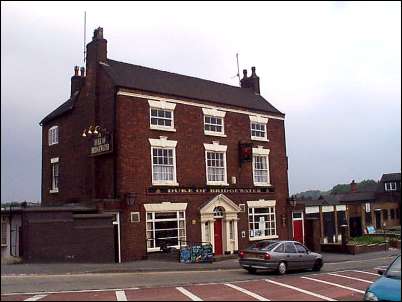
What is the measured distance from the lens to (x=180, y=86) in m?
30.0

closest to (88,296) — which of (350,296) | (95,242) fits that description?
(350,296)

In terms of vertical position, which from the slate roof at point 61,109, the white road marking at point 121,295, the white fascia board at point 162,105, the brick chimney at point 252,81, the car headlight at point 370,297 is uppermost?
the brick chimney at point 252,81

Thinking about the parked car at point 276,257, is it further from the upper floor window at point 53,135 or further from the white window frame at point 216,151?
the upper floor window at point 53,135

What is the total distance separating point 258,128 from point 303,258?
41.6ft

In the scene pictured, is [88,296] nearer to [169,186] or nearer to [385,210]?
[169,186]

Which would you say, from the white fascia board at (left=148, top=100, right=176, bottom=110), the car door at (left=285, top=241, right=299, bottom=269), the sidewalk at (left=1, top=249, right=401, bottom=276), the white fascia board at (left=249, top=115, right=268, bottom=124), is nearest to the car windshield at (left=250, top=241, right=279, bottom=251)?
the car door at (left=285, top=241, right=299, bottom=269)

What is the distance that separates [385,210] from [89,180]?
1721 inches

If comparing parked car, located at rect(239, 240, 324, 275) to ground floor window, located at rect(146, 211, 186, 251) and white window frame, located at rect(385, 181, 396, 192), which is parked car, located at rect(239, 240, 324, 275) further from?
white window frame, located at rect(385, 181, 396, 192)

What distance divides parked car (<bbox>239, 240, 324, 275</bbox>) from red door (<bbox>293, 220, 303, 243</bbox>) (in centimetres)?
1247

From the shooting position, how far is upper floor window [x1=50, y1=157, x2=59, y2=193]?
31.0 m

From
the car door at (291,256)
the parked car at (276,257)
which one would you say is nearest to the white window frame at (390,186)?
the parked car at (276,257)

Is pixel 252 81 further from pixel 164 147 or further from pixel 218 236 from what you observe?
pixel 218 236

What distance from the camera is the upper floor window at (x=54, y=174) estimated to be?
31.0m

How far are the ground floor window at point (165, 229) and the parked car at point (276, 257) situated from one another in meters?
5.78
